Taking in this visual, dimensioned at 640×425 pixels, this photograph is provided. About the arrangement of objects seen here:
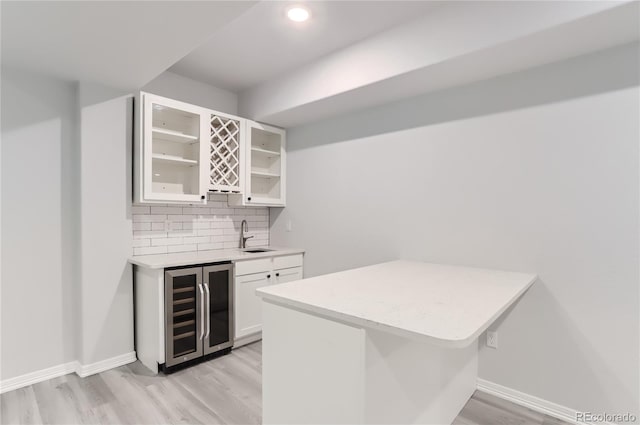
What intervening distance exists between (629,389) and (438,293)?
140 cm

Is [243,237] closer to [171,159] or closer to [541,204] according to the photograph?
[171,159]

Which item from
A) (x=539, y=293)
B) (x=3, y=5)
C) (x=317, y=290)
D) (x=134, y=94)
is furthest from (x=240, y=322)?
(x=3, y=5)

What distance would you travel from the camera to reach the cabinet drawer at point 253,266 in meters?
3.11

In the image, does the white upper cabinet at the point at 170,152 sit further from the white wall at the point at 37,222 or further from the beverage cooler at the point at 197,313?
the beverage cooler at the point at 197,313

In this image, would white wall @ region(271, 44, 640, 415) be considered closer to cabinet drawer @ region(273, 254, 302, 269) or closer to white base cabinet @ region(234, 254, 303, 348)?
cabinet drawer @ region(273, 254, 302, 269)

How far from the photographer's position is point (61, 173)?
260 cm

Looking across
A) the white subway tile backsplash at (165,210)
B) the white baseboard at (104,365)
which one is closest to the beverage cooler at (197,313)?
the white baseboard at (104,365)

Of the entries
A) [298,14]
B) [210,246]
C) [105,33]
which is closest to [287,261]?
[210,246]

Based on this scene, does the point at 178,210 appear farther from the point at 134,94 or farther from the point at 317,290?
the point at 317,290

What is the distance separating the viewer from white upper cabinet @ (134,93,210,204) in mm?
2773

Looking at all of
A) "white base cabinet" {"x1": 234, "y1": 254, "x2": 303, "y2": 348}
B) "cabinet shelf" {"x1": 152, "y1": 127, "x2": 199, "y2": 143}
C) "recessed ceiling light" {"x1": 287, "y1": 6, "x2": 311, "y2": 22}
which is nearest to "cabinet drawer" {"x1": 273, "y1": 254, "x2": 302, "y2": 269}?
"white base cabinet" {"x1": 234, "y1": 254, "x2": 303, "y2": 348}

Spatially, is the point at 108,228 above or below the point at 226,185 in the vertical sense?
below

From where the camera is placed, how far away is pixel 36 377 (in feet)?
8.14

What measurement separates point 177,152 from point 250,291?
1.54 m
